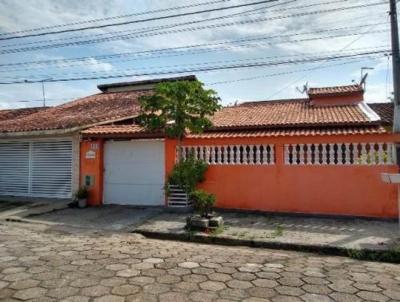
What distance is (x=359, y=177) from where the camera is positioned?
29.8ft

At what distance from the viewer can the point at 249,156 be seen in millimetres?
10156

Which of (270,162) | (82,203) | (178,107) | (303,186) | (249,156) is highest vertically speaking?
(178,107)

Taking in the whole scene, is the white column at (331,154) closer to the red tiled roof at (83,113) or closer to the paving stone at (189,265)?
the paving stone at (189,265)

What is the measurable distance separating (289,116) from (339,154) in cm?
353

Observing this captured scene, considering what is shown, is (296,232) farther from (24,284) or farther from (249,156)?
(24,284)

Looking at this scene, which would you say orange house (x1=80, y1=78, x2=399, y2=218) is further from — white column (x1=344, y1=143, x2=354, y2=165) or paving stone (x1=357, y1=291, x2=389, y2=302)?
paving stone (x1=357, y1=291, x2=389, y2=302)

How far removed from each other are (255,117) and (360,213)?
504cm

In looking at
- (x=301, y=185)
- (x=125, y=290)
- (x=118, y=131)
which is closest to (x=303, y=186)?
(x=301, y=185)

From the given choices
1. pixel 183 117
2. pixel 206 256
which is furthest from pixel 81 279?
pixel 183 117

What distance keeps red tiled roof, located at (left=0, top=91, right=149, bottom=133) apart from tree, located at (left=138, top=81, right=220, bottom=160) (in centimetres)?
345

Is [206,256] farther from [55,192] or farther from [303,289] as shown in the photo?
[55,192]

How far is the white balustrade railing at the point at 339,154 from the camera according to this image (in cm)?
898

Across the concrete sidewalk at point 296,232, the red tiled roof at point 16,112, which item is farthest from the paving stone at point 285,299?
the red tiled roof at point 16,112

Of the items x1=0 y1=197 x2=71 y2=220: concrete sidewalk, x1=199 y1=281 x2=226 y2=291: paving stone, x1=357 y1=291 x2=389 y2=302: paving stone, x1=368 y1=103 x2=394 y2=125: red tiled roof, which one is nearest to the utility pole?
x1=368 y1=103 x2=394 y2=125: red tiled roof
